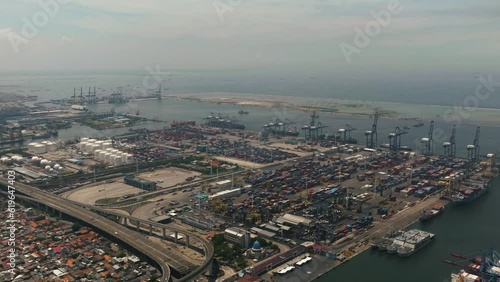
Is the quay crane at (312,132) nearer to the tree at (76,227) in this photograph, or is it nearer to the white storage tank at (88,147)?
the white storage tank at (88,147)

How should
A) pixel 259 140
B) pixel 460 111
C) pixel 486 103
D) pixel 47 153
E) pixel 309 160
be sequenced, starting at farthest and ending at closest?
pixel 486 103 → pixel 460 111 → pixel 259 140 → pixel 47 153 → pixel 309 160

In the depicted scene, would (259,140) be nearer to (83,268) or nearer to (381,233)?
(381,233)

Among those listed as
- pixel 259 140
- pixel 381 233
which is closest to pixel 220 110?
pixel 259 140

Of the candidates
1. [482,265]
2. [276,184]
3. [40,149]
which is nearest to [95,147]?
[40,149]

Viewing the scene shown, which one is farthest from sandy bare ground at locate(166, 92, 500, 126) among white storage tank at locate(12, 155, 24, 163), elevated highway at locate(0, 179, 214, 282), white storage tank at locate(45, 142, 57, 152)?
elevated highway at locate(0, 179, 214, 282)

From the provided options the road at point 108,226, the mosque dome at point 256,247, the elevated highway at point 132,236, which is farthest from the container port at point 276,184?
the road at point 108,226

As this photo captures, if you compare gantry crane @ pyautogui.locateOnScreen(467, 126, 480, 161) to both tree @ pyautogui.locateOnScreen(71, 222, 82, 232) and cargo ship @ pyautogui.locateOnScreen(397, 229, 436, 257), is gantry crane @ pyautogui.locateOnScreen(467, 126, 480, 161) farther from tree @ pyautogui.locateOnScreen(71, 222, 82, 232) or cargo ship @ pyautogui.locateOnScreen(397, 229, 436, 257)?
tree @ pyautogui.locateOnScreen(71, 222, 82, 232)

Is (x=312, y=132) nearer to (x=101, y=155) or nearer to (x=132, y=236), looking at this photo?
(x=101, y=155)
